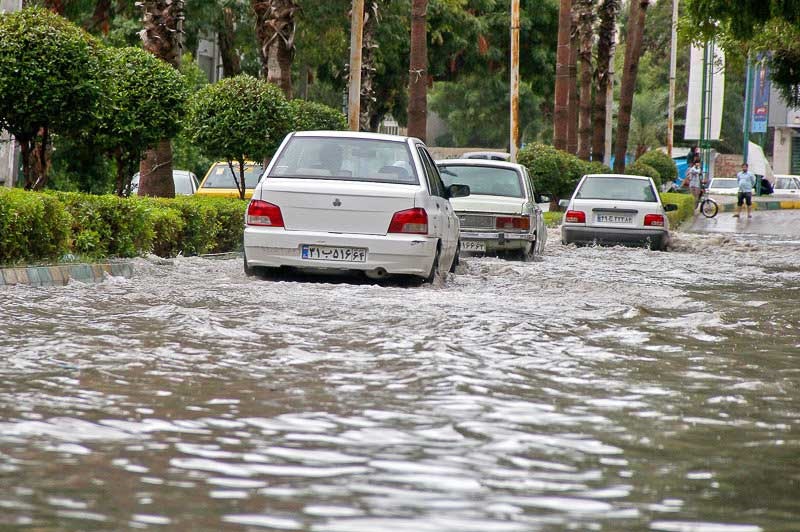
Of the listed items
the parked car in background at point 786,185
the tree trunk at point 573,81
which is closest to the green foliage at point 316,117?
the tree trunk at point 573,81

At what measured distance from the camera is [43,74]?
15.4 meters

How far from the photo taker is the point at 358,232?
12695mm

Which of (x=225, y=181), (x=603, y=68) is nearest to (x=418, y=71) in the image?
(x=225, y=181)

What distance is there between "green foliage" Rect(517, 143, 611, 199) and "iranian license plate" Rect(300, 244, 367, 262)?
23391 mm

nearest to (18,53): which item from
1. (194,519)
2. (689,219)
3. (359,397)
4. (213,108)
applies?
(213,108)

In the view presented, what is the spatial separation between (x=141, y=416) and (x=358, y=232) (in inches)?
254

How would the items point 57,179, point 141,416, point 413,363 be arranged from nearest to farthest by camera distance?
point 141,416
point 413,363
point 57,179

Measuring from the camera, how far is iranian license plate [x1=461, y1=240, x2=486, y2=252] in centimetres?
1952

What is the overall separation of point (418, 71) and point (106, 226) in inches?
601

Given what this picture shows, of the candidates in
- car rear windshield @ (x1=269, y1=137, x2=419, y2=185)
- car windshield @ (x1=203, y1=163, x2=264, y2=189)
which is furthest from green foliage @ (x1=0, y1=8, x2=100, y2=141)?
car windshield @ (x1=203, y1=163, x2=264, y2=189)

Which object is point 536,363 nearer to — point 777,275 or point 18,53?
point 18,53

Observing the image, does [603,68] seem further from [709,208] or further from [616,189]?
[616,189]

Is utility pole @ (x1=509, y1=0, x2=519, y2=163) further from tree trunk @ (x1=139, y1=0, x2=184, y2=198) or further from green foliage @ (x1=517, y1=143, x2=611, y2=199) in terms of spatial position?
tree trunk @ (x1=139, y1=0, x2=184, y2=198)

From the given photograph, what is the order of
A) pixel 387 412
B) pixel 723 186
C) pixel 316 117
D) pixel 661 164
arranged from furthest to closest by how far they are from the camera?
1. pixel 723 186
2. pixel 661 164
3. pixel 316 117
4. pixel 387 412
